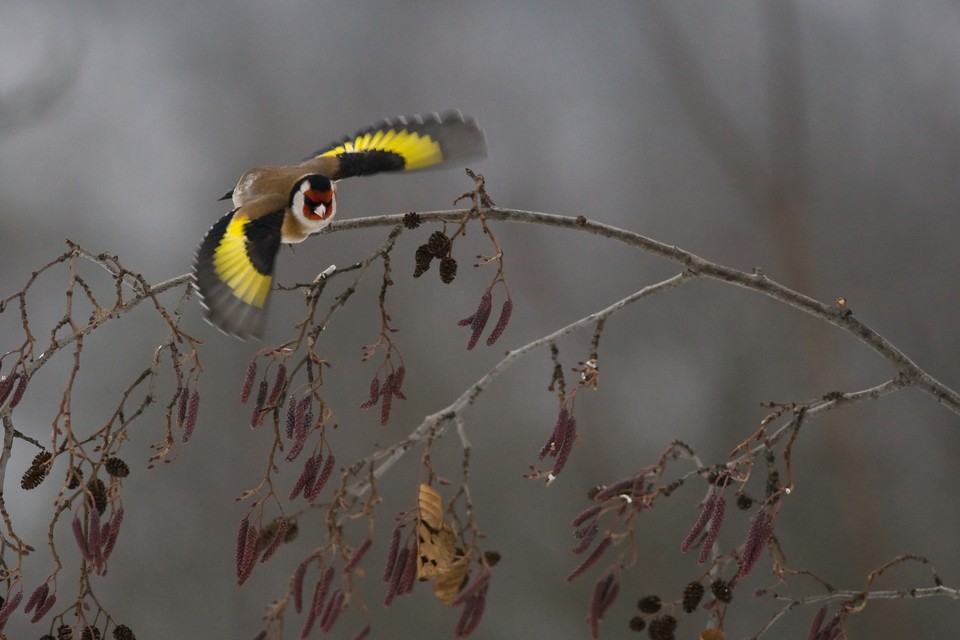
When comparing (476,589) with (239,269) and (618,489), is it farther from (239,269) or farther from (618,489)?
(239,269)

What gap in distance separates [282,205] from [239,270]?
0.08m

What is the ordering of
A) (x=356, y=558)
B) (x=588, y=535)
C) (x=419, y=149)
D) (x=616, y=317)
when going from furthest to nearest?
(x=616, y=317) < (x=419, y=149) < (x=588, y=535) < (x=356, y=558)

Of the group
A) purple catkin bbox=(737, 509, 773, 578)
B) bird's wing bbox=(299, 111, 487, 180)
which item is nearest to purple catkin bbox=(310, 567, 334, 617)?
purple catkin bbox=(737, 509, 773, 578)

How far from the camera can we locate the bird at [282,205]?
2.03 feet

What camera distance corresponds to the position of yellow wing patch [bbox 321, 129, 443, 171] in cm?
79

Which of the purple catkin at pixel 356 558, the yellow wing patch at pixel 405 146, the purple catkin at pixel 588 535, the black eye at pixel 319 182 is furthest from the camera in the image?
the yellow wing patch at pixel 405 146

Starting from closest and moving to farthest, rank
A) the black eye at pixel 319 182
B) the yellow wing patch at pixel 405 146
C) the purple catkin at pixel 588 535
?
the purple catkin at pixel 588 535, the black eye at pixel 319 182, the yellow wing patch at pixel 405 146

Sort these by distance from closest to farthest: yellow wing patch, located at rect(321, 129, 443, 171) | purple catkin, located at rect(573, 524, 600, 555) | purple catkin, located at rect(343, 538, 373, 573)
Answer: purple catkin, located at rect(343, 538, 373, 573)
purple catkin, located at rect(573, 524, 600, 555)
yellow wing patch, located at rect(321, 129, 443, 171)

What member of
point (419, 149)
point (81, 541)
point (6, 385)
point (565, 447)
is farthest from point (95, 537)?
point (419, 149)

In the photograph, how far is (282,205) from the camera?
0.70 meters

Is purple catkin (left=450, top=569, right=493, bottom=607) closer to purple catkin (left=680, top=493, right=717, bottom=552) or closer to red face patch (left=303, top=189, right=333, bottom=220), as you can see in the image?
purple catkin (left=680, top=493, right=717, bottom=552)

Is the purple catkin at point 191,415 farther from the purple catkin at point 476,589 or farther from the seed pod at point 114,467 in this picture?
the purple catkin at point 476,589

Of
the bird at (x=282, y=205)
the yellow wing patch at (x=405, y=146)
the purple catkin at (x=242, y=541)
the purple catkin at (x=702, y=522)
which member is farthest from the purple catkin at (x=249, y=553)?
the yellow wing patch at (x=405, y=146)

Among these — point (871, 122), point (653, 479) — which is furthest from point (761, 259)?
point (653, 479)
